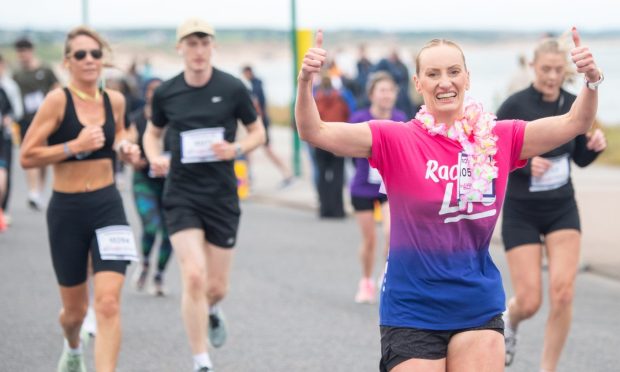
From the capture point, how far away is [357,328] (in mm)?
8828

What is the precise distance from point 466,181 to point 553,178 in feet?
8.53

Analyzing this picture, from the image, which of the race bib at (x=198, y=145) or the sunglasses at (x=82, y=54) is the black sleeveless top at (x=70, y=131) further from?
the race bib at (x=198, y=145)

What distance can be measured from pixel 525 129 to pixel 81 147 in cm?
275

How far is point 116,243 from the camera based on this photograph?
6.58 metres

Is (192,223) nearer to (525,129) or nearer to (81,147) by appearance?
(81,147)

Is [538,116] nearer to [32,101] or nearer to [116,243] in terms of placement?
[116,243]

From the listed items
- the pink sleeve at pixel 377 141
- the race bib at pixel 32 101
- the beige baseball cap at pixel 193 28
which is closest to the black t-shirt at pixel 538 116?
the beige baseball cap at pixel 193 28

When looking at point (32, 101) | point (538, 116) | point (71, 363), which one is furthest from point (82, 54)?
point (32, 101)

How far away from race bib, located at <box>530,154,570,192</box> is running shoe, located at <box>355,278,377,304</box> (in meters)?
3.07

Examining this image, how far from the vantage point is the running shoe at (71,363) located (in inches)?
275

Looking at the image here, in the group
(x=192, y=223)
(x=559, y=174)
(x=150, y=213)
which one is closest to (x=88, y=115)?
(x=192, y=223)

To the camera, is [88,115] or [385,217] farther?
[385,217]

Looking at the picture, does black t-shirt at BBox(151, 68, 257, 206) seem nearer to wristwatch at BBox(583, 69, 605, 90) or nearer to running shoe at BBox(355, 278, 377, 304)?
running shoe at BBox(355, 278, 377, 304)

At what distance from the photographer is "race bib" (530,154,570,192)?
23.4 feet
